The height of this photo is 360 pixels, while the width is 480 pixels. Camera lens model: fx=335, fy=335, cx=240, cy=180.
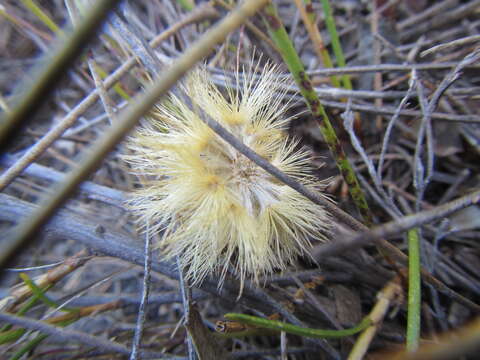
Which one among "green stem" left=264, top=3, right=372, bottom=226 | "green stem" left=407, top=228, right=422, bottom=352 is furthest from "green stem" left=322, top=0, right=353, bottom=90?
"green stem" left=407, top=228, right=422, bottom=352

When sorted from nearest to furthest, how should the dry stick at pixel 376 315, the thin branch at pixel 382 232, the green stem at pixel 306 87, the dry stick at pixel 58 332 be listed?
1. the thin branch at pixel 382 232
2. the green stem at pixel 306 87
3. the dry stick at pixel 58 332
4. the dry stick at pixel 376 315

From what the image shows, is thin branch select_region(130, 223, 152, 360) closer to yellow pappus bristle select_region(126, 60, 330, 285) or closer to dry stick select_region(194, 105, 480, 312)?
yellow pappus bristle select_region(126, 60, 330, 285)

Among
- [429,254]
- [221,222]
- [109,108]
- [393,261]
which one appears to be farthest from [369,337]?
[109,108]

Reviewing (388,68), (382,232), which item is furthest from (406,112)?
(382,232)

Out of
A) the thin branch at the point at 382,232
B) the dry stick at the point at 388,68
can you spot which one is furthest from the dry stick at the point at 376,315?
the dry stick at the point at 388,68

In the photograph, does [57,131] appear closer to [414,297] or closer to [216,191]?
[216,191]

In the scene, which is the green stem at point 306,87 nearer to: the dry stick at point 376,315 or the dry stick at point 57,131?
the dry stick at point 376,315

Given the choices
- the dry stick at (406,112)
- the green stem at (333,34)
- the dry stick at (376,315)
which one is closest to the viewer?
the dry stick at (376,315)

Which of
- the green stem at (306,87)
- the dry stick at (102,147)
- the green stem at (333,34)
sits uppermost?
the green stem at (333,34)
